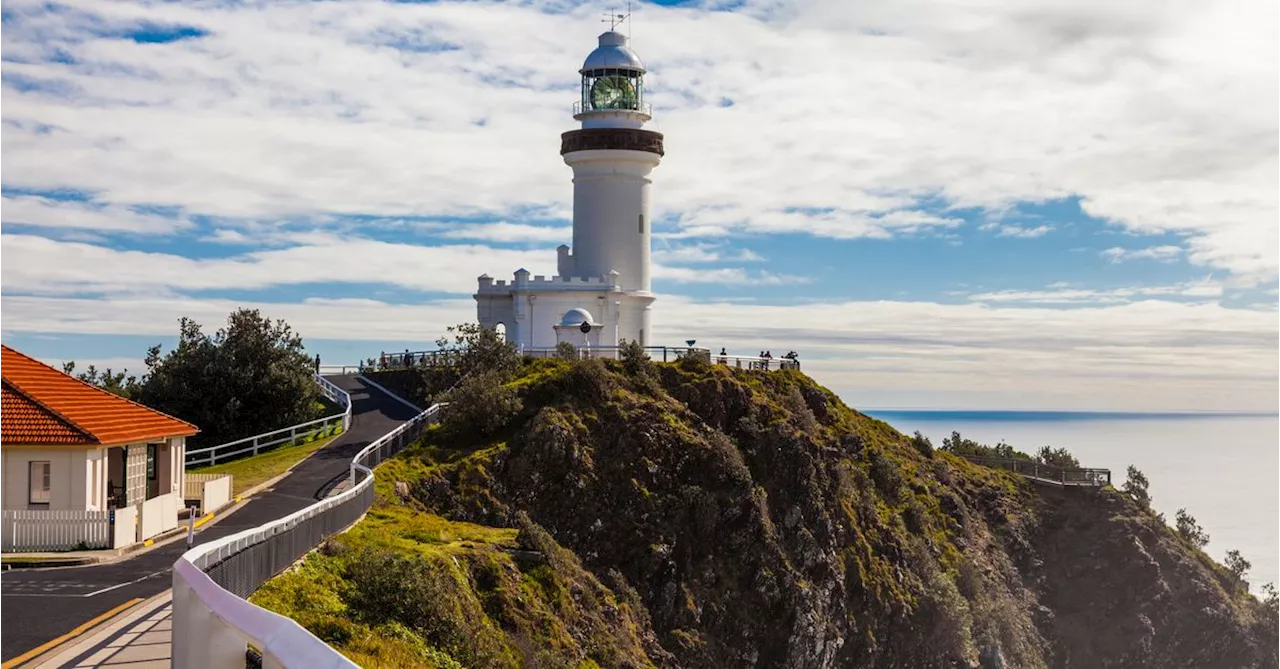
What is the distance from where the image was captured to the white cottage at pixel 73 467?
2550cm

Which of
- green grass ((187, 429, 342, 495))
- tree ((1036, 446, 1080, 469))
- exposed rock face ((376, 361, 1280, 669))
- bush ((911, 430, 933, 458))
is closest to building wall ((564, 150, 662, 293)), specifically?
exposed rock face ((376, 361, 1280, 669))

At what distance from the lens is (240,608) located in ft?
33.1

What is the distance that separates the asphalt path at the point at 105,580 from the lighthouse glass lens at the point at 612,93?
25.9 m

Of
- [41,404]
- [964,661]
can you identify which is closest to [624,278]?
[964,661]

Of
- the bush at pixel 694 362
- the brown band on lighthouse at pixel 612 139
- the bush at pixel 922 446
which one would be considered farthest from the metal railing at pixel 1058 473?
the brown band on lighthouse at pixel 612 139

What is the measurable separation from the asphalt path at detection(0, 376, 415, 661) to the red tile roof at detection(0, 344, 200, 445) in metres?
3.09

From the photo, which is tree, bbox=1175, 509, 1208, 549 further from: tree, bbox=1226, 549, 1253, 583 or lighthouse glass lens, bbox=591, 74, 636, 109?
lighthouse glass lens, bbox=591, 74, 636, 109

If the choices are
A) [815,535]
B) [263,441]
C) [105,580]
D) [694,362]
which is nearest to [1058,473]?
[815,535]

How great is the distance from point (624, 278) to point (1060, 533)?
2480 cm

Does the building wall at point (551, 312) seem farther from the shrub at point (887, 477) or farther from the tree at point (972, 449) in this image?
the tree at point (972, 449)

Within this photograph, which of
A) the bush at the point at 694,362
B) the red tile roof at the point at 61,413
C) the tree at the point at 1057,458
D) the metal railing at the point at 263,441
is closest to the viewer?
the red tile roof at the point at 61,413

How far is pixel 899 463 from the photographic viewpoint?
5581cm

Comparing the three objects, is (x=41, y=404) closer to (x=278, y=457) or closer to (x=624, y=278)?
(x=278, y=457)

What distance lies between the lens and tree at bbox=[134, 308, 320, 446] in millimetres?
46594
